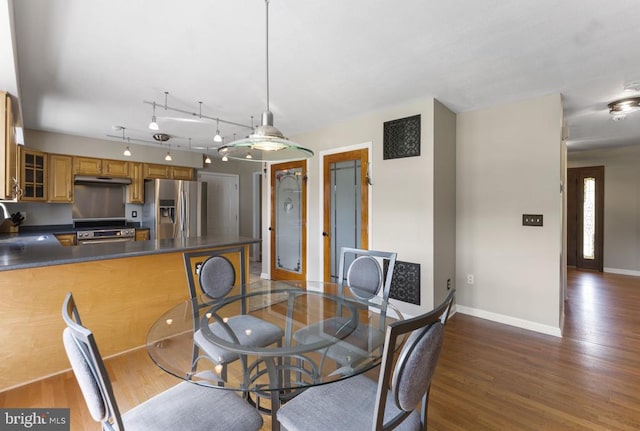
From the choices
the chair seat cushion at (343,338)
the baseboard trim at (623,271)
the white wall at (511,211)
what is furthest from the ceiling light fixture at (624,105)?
the baseboard trim at (623,271)

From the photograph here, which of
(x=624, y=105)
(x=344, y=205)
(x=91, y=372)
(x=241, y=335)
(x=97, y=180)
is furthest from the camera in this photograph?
(x=97, y=180)

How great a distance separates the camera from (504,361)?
2.47 m

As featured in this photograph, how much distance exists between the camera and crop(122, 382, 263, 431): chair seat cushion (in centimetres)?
109

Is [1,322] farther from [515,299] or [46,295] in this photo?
[515,299]

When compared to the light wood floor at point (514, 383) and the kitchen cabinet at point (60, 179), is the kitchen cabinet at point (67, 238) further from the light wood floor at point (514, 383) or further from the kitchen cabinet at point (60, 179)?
the light wood floor at point (514, 383)

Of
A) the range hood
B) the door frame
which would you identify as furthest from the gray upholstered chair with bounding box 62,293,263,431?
the range hood

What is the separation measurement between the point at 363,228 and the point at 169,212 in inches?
143

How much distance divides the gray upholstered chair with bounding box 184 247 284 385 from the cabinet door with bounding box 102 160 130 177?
154 inches

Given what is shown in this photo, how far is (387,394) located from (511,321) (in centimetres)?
283

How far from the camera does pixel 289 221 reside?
477cm

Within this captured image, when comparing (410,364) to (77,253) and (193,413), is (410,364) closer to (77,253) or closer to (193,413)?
(193,413)

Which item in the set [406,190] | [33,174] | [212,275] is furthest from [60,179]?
[406,190]

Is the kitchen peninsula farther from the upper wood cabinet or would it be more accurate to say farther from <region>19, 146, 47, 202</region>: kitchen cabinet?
the upper wood cabinet

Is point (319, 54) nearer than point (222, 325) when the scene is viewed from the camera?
No
